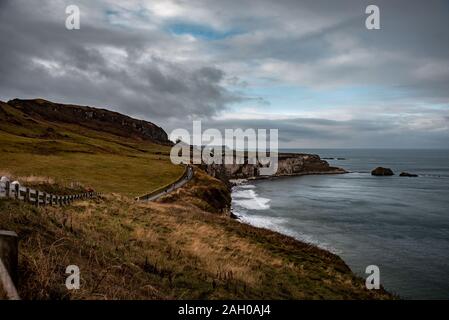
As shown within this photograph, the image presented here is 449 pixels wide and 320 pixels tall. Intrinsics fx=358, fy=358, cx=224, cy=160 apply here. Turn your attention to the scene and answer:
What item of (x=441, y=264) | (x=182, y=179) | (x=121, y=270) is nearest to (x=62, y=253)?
(x=121, y=270)

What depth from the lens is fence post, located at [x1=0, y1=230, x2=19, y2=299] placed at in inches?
208

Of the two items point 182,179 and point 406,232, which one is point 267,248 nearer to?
point 406,232

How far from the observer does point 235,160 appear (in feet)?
545

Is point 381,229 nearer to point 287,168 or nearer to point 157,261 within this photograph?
point 157,261

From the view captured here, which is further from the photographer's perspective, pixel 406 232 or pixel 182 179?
pixel 182 179

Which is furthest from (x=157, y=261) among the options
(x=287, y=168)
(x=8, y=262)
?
(x=287, y=168)

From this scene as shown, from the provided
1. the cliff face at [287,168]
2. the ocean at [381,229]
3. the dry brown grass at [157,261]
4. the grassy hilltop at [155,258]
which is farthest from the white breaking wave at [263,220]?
the cliff face at [287,168]

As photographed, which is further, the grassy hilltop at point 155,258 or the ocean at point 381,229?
the ocean at point 381,229

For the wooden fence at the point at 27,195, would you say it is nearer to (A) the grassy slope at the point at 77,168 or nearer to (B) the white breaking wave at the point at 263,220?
(A) the grassy slope at the point at 77,168

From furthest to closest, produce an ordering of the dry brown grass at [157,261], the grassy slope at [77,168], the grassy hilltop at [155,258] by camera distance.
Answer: the grassy slope at [77,168] → the grassy hilltop at [155,258] → the dry brown grass at [157,261]

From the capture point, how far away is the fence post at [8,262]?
5273 mm

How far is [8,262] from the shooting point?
18.4 feet

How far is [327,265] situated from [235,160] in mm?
144958

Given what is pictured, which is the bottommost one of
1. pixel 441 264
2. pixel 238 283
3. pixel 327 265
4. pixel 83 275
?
pixel 441 264
